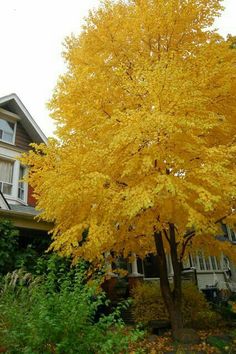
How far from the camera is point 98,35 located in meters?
8.91

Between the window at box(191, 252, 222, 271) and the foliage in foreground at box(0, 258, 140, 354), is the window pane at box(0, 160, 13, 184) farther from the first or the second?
the window at box(191, 252, 222, 271)

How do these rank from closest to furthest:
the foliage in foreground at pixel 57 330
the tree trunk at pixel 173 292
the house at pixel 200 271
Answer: the foliage in foreground at pixel 57 330 < the tree trunk at pixel 173 292 < the house at pixel 200 271

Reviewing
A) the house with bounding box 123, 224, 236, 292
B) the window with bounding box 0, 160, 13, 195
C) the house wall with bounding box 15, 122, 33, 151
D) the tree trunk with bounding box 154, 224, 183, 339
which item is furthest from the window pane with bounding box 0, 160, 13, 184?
the tree trunk with bounding box 154, 224, 183, 339

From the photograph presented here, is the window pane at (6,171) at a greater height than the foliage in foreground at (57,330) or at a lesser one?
greater

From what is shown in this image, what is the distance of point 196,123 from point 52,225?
7.13m

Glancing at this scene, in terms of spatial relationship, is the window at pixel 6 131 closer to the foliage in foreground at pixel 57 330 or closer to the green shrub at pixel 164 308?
the green shrub at pixel 164 308

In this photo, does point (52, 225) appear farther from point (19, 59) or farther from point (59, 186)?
point (19, 59)

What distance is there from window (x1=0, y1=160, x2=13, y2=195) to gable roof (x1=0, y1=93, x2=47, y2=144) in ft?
7.32

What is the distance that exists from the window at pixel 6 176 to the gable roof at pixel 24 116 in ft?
7.32

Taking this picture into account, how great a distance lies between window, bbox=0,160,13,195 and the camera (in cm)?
1442

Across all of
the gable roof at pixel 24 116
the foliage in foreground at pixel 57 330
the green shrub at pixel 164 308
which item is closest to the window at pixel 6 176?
the gable roof at pixel 24 116

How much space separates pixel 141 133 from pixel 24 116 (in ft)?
38.2

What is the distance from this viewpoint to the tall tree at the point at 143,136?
6.26 m

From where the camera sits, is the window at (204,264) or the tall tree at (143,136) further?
the window at (204,264)
